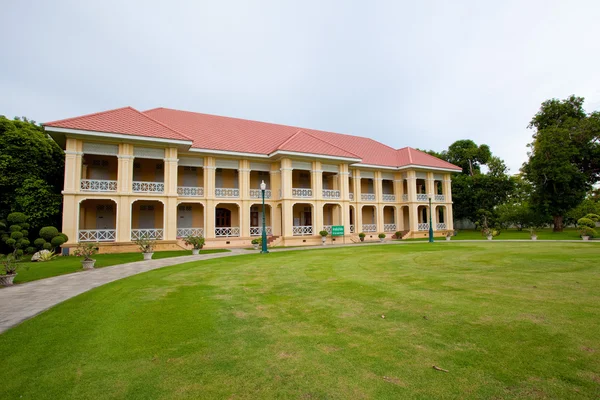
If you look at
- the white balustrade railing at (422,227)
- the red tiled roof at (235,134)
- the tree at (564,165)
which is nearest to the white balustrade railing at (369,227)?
the white balustrade railing at (422,227)

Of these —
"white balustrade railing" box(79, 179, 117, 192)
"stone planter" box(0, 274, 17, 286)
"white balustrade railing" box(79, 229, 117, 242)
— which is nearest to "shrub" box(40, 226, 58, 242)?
"white balustrade railing" box(79, 229, 117, 242)

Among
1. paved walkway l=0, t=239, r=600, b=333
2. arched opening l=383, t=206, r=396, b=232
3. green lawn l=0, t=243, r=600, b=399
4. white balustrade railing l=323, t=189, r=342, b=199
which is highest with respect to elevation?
white balustrade railing l=323, t=189, r=342, b=199

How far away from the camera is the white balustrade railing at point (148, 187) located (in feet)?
60.6

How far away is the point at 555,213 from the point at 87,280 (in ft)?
117

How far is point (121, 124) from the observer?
1758 cm

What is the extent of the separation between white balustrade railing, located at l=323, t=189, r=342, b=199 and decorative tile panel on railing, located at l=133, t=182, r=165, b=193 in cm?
1131

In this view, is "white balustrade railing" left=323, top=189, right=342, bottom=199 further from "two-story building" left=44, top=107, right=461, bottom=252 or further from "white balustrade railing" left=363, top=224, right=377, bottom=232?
"white balustrade railing" left=363, top=224, right=377, bottom=232

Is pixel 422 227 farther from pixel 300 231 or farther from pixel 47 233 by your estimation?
pixel 47 233

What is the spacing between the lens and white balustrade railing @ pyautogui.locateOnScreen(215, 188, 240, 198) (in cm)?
2162

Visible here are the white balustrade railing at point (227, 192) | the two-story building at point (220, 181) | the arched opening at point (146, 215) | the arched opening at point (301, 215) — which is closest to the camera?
the two-story building at point (220, 181)

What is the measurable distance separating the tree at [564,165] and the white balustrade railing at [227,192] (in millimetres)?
27035

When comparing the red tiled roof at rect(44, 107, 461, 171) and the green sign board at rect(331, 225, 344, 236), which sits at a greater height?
the red tiled roof at rect(44, 107, 461, 171)

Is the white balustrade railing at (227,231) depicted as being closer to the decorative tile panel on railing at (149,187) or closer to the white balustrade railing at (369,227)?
the decorative tile panel on railing at (149,187)

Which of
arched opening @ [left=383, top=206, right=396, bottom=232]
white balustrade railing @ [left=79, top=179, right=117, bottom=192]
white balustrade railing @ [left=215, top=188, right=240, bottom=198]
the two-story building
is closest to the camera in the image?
white balustrade railing @ [left=79, top=179, right=117, bottom=192]
